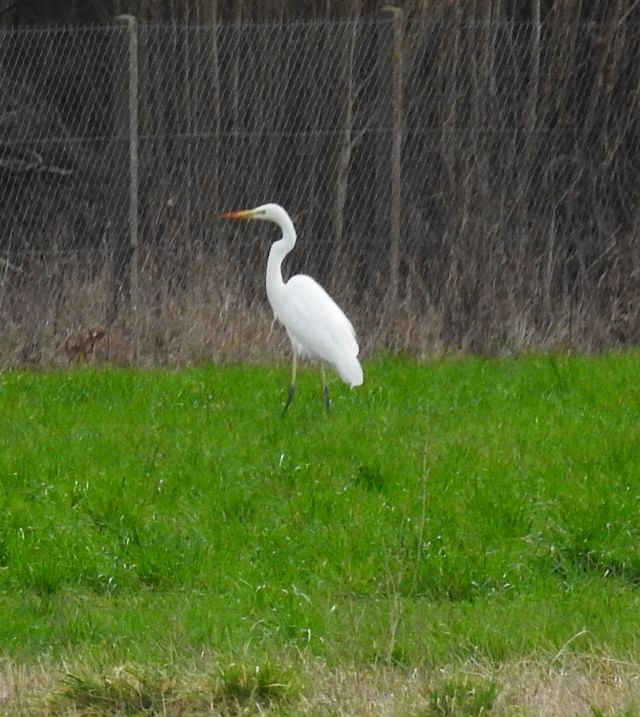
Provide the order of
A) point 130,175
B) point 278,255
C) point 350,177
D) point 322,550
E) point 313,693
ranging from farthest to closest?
point 350,177 → point 130,175 → point 278,255 → point 322,550 → point 313,693

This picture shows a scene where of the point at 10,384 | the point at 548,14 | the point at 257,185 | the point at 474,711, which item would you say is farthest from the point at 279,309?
the point at 474,711

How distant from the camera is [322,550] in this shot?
21.1 feet

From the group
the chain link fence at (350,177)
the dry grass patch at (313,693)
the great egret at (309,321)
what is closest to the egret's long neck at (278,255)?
the great egret at (309,321)

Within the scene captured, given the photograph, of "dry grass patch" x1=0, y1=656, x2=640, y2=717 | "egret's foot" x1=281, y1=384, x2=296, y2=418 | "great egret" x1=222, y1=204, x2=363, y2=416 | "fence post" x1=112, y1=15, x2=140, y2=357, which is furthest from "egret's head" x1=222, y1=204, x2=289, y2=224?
"dry grass patch" x1=0, y1=656, x2=640, y2=717

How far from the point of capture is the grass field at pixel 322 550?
4.93 m

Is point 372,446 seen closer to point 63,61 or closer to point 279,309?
point 279,309

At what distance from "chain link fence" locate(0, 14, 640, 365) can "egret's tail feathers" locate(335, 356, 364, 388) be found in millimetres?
2454

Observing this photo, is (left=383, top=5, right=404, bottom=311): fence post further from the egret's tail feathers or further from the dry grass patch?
the dry grass patch

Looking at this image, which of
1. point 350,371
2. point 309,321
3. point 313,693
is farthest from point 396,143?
point 313,693

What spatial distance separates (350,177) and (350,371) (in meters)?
3.56

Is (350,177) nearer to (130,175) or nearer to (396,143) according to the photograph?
(396,143)

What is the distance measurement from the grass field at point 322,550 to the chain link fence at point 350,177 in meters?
2.41

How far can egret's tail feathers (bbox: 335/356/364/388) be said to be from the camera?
347 inches

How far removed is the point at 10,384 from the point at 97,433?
1.64 meters
